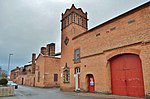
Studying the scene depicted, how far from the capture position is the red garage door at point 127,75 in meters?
12.6

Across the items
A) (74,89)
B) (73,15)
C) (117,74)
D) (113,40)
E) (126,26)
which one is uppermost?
(73,15)

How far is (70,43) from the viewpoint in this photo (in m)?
22.1

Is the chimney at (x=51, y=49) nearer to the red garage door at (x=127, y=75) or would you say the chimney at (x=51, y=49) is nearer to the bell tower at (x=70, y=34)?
the bell tower at (x=70, y=34)

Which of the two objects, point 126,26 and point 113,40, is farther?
point 113,40

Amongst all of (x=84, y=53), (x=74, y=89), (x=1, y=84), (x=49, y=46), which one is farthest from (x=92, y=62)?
(x=49, y=46)

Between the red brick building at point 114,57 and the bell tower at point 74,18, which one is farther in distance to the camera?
the bell tower at point 74,18

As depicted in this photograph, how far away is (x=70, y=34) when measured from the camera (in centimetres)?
2228

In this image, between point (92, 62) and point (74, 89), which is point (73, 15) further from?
point (74, 89)

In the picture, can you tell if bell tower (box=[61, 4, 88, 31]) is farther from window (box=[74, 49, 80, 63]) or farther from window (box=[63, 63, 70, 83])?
window (box=[63, 63, 70, 83])

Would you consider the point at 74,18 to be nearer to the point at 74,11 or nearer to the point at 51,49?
the point at 74,11

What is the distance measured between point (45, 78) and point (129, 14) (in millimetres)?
21638

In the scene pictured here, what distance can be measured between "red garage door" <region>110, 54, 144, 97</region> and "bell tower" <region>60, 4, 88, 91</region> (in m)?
7.28

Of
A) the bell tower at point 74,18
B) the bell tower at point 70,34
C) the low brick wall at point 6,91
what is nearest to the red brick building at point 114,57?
the bell tower at point 70,34

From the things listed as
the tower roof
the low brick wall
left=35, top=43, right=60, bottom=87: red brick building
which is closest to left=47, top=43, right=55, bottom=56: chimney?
left=35, top=43, right=60, bottom=87: red brick building
